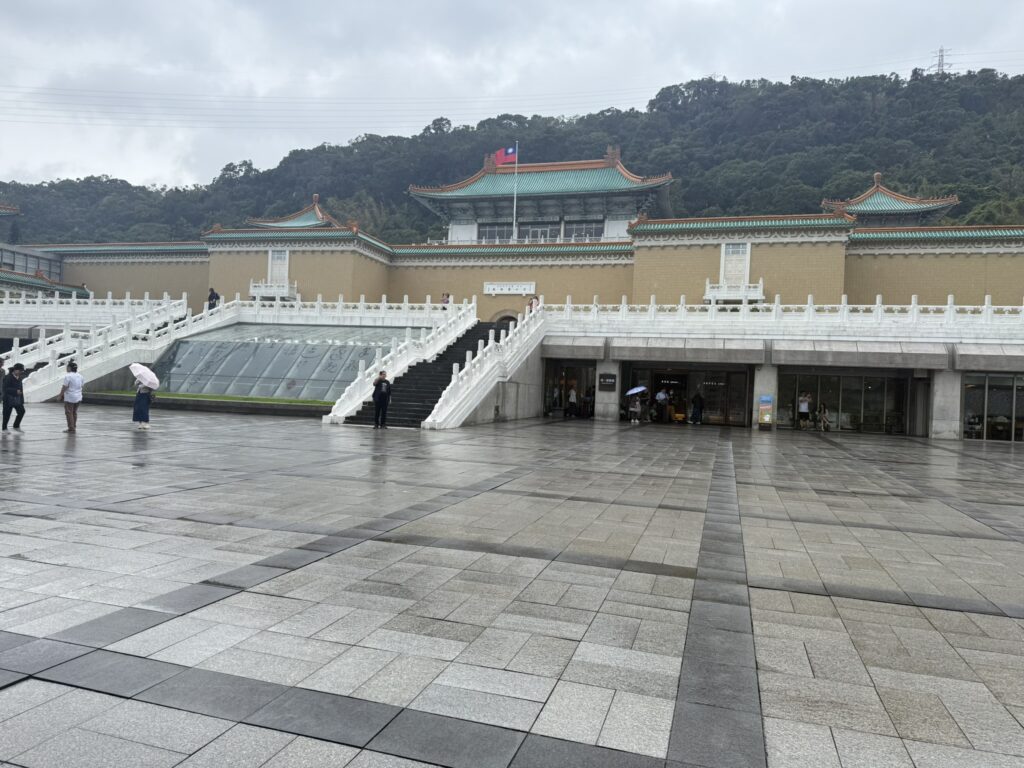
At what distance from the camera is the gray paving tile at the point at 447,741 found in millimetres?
2346

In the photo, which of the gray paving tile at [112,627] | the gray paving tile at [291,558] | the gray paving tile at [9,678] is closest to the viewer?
the gray paving tile at [9,678]

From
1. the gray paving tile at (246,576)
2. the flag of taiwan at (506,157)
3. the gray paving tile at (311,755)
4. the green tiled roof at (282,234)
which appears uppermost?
the flag of taiwan at (506,157)

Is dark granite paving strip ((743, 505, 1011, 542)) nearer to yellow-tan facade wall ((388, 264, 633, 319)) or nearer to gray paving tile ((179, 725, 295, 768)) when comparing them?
gray paving tile ((179, 725, 295, 768))

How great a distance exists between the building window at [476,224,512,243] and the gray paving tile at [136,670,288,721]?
3630 centimetres

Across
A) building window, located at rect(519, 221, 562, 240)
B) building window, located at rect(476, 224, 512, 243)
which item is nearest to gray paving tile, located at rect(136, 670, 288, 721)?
building window, located at rect(519, 221, 562, 240)

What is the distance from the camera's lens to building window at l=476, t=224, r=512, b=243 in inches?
1503

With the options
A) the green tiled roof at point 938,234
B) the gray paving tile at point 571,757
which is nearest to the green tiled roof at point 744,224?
the green tiled roof at point 938,234

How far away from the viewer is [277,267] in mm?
32531

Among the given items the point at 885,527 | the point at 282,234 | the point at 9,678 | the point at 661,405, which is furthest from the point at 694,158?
the point at 9,678

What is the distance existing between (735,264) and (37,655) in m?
28.4

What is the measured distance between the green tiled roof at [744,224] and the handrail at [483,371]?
9.43 m

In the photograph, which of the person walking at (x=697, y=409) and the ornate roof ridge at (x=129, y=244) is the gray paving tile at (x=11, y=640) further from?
the ornate roof ridge at (x=129, y=244)

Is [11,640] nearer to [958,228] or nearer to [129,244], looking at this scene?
[958,228]

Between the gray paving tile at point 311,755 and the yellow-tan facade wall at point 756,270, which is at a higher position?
the yellow-tan facade wall at point 756,270
